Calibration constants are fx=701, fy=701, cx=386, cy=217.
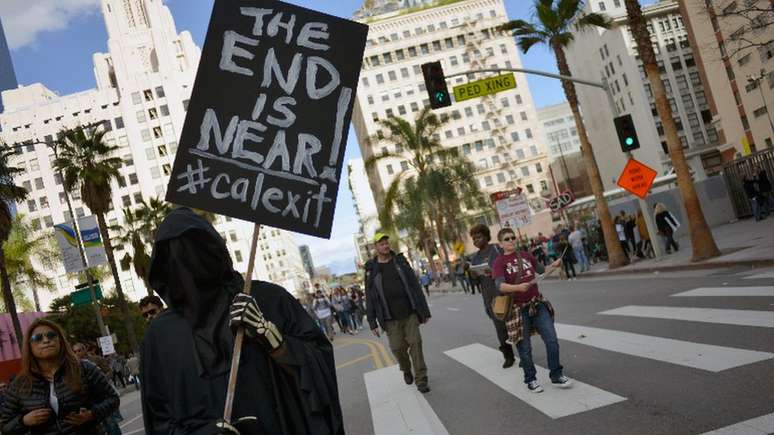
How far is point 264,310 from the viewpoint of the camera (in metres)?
3.18

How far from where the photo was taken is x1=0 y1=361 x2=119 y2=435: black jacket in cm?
494

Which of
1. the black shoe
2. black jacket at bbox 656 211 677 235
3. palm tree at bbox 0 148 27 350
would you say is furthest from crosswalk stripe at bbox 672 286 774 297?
palm tree at bbox 0 148 27 350

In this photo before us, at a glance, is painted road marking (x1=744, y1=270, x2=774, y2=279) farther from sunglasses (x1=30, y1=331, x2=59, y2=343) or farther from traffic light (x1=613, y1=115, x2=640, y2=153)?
sunglasses (x1=30, y1=331, x2=59, y2=343)

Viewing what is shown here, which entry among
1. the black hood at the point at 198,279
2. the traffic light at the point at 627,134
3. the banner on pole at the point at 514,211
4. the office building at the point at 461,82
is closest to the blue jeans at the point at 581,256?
the banner on pole at the point at 514,211

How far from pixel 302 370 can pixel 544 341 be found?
4.21m

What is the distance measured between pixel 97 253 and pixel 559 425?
21956mm

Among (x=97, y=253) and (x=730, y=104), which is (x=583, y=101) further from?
(x=97, y=253)

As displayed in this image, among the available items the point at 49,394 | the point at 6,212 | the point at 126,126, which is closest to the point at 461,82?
the point at 126,126

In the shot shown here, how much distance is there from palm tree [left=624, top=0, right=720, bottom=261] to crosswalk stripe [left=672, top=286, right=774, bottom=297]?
196 inches

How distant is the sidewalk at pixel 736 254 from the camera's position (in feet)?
45.4

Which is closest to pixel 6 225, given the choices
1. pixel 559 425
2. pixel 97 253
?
pixel 97 253

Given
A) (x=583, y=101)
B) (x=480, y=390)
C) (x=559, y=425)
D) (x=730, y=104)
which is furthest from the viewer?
(x=583, y=101)

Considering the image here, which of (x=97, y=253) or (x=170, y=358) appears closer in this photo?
(x=170, y=358)

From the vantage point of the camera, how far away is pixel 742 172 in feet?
84.5
